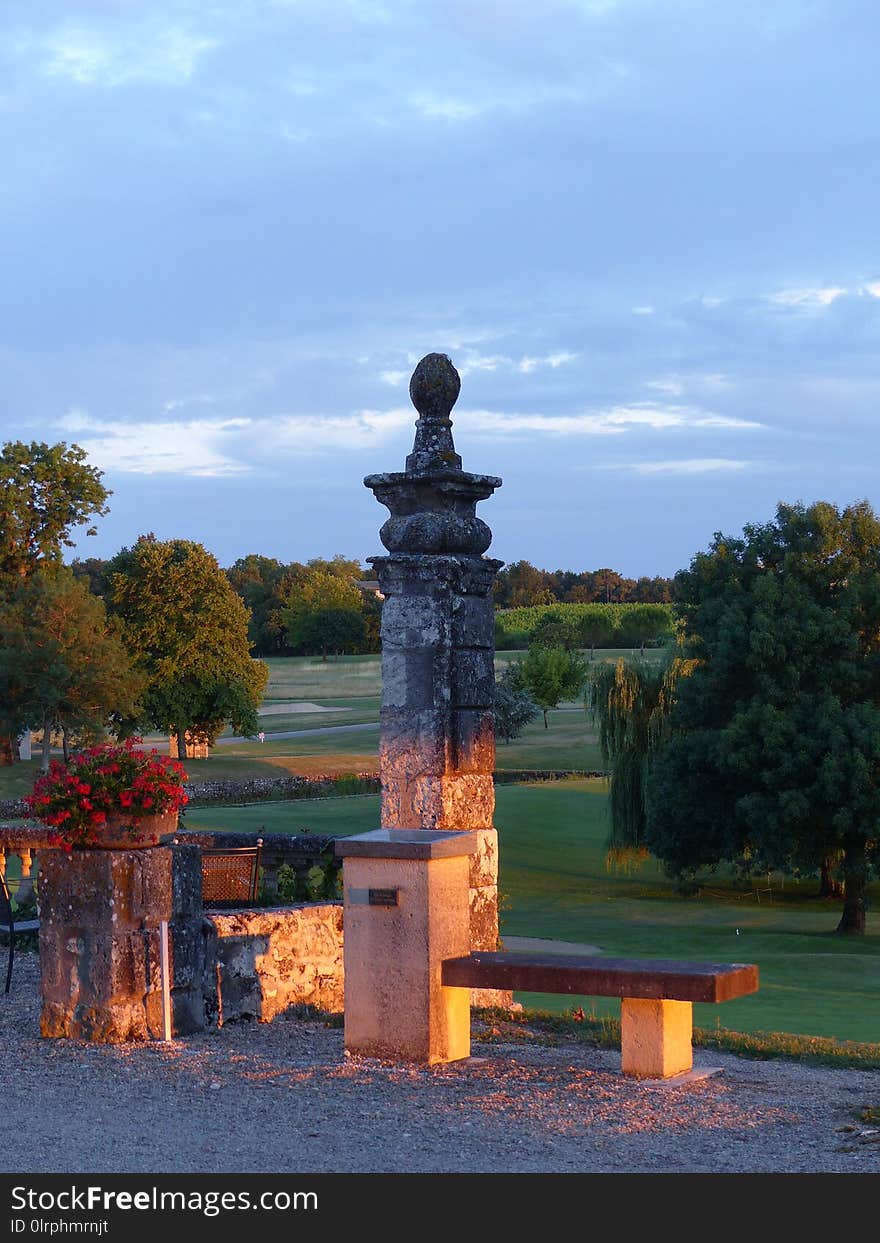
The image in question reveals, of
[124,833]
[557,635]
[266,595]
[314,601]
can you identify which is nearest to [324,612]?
[314,601]

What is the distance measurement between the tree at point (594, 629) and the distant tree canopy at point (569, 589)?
15.9m

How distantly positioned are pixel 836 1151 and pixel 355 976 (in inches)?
112

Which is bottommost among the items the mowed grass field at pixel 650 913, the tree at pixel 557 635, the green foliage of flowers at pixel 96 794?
the mowed grass field at pixel 650 913

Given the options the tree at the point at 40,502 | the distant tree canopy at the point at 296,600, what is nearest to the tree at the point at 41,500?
the tree at the point at 40,502

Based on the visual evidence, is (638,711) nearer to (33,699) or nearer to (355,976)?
(33,699)

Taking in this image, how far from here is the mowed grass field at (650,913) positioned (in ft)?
52.6

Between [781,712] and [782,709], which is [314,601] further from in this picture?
[781,712]

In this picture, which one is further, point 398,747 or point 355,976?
point 398,747

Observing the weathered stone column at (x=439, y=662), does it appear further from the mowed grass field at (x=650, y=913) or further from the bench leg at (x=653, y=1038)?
the bench leg at (x=653, y=1038)

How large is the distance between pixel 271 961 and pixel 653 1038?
289 cm

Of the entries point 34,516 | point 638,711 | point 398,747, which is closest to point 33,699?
point 34,516

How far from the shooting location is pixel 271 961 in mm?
9750

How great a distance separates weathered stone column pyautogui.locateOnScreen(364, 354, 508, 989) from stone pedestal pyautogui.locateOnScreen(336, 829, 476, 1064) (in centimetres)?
203

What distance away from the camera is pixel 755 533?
2944 centimetres
